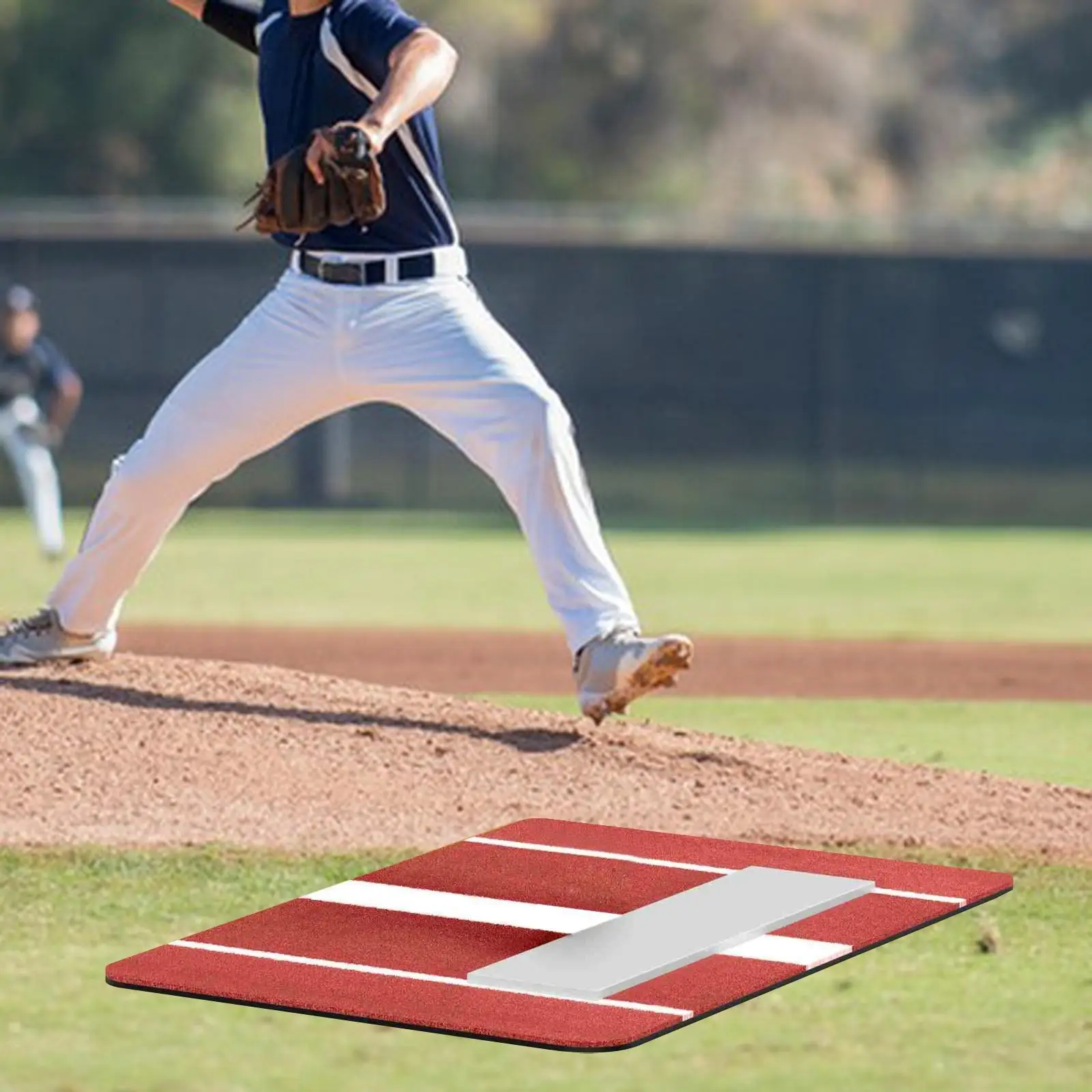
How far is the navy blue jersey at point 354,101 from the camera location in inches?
243

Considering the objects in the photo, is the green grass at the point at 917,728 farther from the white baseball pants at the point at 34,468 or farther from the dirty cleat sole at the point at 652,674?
the white baseball pants at the point at 34,468

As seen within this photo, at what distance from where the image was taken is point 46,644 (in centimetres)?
680

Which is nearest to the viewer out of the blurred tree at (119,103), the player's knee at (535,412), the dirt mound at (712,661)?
the player's knee at (535,412)

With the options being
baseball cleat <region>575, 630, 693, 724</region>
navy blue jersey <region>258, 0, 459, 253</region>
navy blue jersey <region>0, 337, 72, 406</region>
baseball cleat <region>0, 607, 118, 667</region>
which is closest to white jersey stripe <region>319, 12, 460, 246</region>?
navy blue jersey <region>258, 0, 459, 253</region>

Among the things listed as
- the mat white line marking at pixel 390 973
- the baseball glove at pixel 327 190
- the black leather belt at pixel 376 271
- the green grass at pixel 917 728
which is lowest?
the green grass at pixel 917 728

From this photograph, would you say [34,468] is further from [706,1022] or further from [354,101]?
[706,1022]

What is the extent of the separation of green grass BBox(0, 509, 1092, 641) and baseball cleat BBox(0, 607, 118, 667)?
5.11 m

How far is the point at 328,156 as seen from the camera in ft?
19.1

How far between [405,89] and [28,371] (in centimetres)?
967

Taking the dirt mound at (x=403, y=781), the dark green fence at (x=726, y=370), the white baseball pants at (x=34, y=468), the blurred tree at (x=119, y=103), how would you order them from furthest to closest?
1. the blurred tree at (x=119, y=103)
2. the dark green fence at (x=726, y=370)
3. the white baseball pants at (x=34, y=468)
4. the dirt mound at (x=403, y=781)

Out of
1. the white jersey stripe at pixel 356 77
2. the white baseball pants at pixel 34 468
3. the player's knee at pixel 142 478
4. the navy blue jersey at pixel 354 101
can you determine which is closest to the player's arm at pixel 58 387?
the white baseball pants at pixel 34 468

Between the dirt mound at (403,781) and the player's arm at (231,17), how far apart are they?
179 centimetres

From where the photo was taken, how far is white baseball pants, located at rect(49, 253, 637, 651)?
20.2 feet

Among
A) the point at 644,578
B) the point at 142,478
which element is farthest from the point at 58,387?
the point at 142,478
